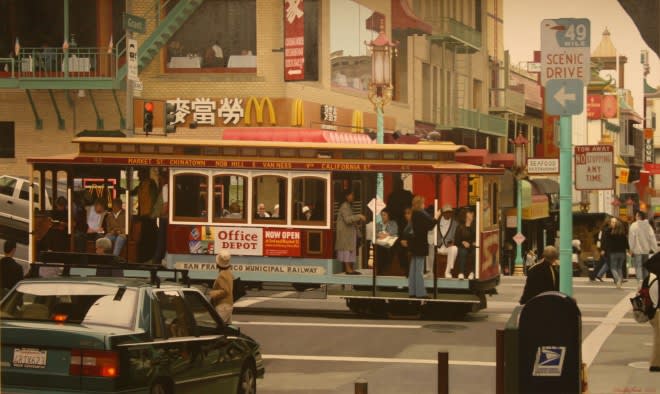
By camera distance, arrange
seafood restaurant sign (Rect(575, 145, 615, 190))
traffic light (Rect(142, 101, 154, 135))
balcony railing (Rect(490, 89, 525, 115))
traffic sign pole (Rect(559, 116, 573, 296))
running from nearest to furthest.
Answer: traffic sign pole (Rect(559, 116, 573, 296)), seafood restaurant sign (Rect(575, 145, 615, 190)), traffic light (Rect(142, 101, 154, 135)), balcony railing (Rect(490, 89, 525, 115))

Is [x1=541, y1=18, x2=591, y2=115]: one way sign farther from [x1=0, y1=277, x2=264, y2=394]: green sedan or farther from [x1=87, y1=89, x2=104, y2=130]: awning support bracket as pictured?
[x1=87, y1=89, x2=104, y2=130]: awning support bracket

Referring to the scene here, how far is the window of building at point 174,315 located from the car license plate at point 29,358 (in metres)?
1.24

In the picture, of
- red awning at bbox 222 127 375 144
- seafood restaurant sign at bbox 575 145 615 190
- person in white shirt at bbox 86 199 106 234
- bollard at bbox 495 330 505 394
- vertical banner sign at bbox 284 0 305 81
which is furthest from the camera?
vertical banner sign at bbox 284 0 305 81

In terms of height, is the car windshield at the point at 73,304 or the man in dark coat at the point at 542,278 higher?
the car windshield at the point at 73,304

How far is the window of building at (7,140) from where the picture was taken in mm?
36344

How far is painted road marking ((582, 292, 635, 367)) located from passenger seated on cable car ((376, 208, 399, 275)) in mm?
3821

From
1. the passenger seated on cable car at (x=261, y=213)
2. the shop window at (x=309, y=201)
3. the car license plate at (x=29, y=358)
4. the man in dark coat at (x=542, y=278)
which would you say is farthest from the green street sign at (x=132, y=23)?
the car license plate at (x=29, y=358)

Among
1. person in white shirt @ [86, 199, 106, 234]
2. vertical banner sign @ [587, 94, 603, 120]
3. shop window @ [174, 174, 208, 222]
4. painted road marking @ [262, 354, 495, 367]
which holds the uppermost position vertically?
vertical banner sign @ [587, 94, 603, 120]

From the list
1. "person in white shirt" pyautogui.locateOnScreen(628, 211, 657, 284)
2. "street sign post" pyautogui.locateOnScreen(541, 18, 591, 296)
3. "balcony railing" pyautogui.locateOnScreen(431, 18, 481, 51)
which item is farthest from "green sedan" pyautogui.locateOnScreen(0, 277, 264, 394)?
"balcony railing" pyautogui.locateOnScreen(431, 18, 481, 51)

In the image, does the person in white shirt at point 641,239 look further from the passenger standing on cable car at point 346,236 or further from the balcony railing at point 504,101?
the balcony railing at point 504,101

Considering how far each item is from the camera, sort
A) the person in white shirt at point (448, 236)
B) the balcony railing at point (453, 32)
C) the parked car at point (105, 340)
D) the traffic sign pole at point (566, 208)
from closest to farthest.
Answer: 1. the parked car at point (105, 340)
2. the traffic sign pole at point (566, 208)
3. the person in white shirt at point (448, 236)
4. the balcony railing at point (453, 32)

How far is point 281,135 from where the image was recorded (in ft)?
111

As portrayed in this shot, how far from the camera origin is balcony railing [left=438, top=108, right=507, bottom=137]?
49.8 meters

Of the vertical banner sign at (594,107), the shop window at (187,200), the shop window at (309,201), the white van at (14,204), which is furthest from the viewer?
the vertical banner sign at (594,107)
